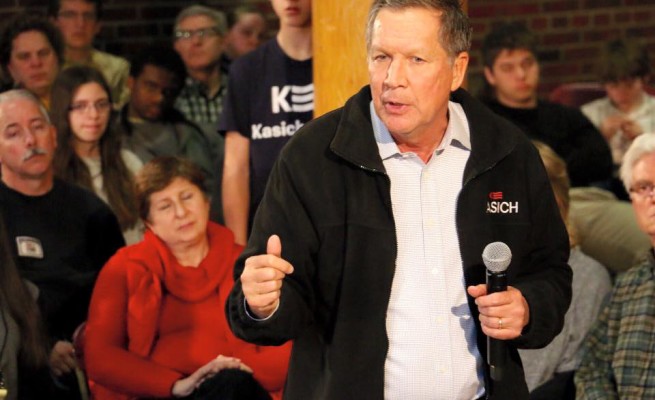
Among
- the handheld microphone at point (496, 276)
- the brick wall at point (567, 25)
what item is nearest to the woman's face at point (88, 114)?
the brick wall at point (567, 25)

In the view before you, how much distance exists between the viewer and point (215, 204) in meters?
5.23

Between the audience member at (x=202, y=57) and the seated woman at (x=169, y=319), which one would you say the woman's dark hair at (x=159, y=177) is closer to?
the seated woman at (x=169, y=319)

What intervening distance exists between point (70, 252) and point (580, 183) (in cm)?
228

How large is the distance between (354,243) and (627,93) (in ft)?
13.2

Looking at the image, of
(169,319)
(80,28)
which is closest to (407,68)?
(169,319)

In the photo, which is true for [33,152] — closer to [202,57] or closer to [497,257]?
[202,57]

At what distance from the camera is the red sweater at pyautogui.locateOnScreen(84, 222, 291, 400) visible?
380 cm

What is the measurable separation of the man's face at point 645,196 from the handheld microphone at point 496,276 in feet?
4.71

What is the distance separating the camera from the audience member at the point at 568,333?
3.86m

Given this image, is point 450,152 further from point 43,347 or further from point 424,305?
point 43,347

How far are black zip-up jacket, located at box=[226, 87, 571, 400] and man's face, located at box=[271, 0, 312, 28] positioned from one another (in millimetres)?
1506

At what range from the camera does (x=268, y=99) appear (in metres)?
4.14

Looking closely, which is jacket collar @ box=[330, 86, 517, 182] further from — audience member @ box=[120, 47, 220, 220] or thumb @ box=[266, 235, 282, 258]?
audience member @ box=[120, 47, 220, 220]

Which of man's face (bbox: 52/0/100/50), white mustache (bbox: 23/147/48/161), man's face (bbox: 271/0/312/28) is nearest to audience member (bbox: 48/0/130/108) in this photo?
man's face (bbox: 52/0/100/50)
